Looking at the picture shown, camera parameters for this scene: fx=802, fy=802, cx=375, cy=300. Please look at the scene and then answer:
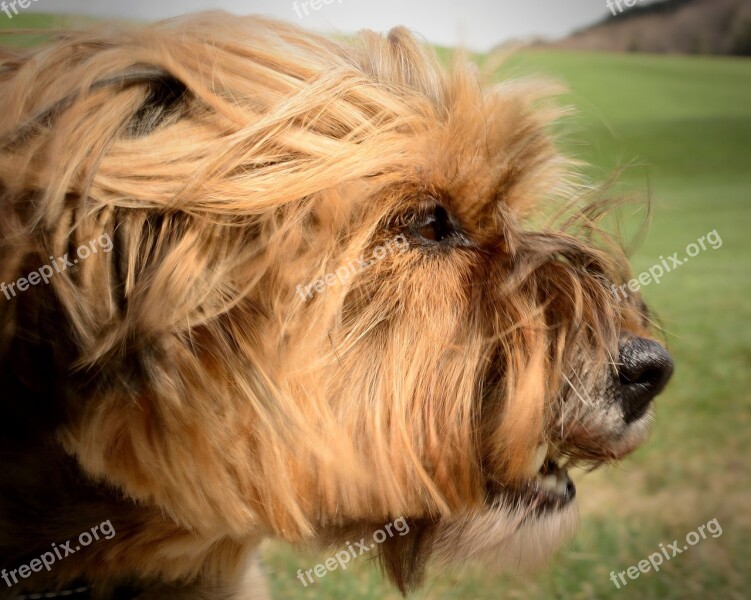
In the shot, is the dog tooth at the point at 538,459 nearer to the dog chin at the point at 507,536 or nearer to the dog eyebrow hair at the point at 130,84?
the dog chin at the point at 507,536

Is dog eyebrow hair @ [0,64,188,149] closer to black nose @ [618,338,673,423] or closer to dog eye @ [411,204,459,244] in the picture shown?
dog eye @ [411,204,459,244]

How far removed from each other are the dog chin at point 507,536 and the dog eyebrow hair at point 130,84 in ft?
3.52

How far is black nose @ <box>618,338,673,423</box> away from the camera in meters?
1.67

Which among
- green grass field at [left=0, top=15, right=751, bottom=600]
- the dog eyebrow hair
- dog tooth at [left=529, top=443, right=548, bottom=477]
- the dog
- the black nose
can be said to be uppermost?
the dog eyebrow hair

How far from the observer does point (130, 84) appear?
1.47 meters

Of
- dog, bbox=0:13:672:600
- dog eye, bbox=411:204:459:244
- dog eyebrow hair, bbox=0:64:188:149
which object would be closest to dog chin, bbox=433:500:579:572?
dog, bbox=0:13:672:600

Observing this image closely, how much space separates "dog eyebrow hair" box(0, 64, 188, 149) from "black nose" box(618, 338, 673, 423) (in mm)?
1036

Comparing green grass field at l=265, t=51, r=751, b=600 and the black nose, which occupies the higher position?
the black nose

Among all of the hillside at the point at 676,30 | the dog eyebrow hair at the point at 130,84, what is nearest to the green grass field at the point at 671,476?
the dog eyebrow hair at the point at 130,84

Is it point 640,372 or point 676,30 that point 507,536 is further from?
point 676,30

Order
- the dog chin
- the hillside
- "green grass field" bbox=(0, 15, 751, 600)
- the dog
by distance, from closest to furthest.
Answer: the dog
the dog chin
"green grass field" bbox=(0, 15, 751, 600)
the hillside

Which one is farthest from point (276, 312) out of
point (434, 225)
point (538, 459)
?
point (538, 459)

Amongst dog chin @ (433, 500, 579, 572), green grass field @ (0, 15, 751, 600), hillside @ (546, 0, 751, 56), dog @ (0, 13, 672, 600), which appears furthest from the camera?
hillside @ (546, 0, 751, 56)

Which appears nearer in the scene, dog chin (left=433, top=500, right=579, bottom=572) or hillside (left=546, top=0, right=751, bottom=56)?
dog chin (left=433, top=500, right=579, bottom=572)
